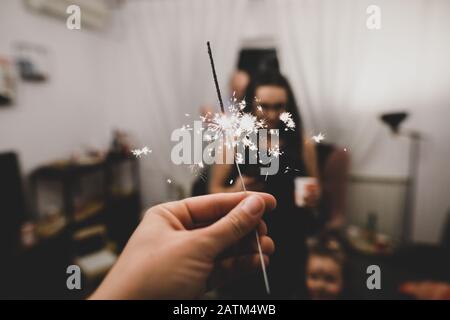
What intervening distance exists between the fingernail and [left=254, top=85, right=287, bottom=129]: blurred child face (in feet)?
0.51

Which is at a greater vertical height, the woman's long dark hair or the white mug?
the woman's long dark hair

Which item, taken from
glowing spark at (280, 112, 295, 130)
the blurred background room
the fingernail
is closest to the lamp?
the blurred background room

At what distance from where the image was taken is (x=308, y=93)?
1.79 m

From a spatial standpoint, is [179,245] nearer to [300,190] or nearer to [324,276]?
[300,190]

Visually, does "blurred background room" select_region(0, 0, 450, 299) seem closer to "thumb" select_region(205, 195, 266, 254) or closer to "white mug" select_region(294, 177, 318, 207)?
"white mug" select_region(294, 177, 318, 207)

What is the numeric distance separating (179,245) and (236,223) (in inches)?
3.7

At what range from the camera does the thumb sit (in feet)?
1.45

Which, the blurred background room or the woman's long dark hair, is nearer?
the woman's long dark hair

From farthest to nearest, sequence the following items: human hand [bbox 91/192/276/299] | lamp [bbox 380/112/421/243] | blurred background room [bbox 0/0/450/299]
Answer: lamp [bbox 380/112/421/243] → blurred background room [bbox 0/0/450/299] → human hand [bbox 91/192/276/299]

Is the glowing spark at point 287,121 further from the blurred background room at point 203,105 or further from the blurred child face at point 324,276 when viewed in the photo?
the blurred background room at point 203,105

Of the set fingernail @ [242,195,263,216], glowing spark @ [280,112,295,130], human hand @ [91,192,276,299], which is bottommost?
human hand @ [91,192,276,299]

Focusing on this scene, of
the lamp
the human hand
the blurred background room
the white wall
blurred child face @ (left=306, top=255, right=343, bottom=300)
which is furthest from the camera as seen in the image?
the lamp

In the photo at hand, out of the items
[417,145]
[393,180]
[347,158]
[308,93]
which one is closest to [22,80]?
[308,93]

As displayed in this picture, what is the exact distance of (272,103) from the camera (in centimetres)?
64
